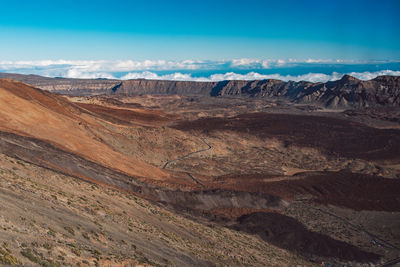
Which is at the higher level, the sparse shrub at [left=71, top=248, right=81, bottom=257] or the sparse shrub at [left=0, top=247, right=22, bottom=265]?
the sparse shrub at [left=0, top=247, right=22, bottom=265]

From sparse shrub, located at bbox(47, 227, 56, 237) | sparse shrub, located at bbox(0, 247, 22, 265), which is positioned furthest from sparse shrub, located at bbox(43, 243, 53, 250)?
sparse shrub, located at bbox(0, 247, 22, 265)

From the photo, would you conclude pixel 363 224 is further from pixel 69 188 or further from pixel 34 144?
pixel 34 144

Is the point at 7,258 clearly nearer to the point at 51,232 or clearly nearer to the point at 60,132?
the point at 51,232

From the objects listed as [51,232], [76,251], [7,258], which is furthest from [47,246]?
[7,258]

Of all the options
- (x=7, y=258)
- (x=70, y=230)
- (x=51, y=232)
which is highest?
(x=7, y=258)

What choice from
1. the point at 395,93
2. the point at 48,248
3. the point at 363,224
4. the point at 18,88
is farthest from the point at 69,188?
the point at 395,93

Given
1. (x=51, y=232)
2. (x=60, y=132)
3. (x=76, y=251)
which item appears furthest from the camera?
(x=60, y=132)

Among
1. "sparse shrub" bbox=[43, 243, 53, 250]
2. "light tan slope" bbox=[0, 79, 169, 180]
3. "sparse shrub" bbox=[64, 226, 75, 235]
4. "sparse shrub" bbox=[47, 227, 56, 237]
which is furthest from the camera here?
"light tan slope" bbox=[0, 79, 169, 180]

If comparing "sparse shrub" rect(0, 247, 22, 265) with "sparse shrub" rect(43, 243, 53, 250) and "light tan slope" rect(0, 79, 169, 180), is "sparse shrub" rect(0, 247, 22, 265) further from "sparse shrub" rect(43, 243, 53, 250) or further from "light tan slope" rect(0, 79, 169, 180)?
"light tan slope" rect(0, 79, 169, 180)

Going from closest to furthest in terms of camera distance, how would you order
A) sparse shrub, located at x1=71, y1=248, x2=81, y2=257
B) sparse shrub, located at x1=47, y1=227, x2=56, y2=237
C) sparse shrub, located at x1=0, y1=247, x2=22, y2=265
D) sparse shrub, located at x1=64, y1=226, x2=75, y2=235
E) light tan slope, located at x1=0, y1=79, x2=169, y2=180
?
sparse shrub, located at x1=0, y1=247, x2=22, y2=265, sparse shrub, located at x1=71, y1=248, x2=81, y2=257, sparse shrub, located at x1=47, y1=227, x2=56, y2=237, sparse shrub, located at x1=64, y1=226, x2=75, y2=235, light tan slope, located at x1=0, y1=79, x2=169, y2=180

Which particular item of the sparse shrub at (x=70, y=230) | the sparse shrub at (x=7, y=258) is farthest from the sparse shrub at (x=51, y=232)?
the sparse shrub at (x=7, y=258)

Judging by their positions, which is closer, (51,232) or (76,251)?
(76,251)
